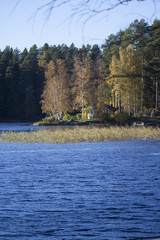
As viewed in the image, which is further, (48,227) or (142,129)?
(142,129)

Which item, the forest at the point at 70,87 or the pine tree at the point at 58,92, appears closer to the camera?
the forest at the point at 70,87

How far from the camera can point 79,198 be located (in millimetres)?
11922

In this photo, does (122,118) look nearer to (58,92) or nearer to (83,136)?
(58,92)

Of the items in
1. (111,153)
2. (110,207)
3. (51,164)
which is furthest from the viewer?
(111,153)

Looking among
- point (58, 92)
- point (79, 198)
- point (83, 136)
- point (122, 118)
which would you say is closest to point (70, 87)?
point (58, 92)

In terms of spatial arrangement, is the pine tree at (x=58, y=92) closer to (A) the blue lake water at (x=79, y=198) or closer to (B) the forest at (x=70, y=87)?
(B) the forest at (x=70, y=87)

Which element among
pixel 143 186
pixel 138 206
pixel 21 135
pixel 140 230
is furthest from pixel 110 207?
pixel 21 135

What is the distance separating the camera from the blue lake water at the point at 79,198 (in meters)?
8.72

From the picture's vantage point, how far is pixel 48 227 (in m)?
9.00

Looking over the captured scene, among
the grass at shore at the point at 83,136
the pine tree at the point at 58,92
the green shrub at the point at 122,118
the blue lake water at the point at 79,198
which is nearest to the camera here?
the blue lake water at the point at 79,198

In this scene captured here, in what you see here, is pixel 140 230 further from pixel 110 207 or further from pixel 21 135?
pixel 21 135

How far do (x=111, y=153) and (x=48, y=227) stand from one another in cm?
1599

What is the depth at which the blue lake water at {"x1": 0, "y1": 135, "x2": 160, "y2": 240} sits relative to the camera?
8719 mm

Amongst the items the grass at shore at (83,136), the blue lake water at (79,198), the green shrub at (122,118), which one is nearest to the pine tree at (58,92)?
the green shrub at (122,118)
